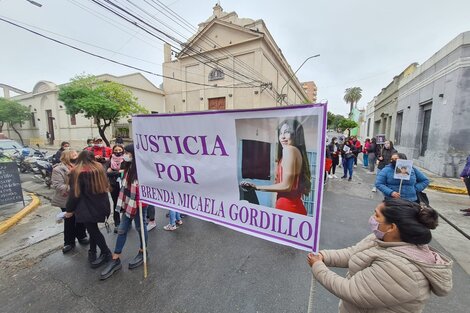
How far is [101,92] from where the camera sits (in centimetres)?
1554

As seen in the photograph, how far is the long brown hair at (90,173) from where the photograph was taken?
2.70m

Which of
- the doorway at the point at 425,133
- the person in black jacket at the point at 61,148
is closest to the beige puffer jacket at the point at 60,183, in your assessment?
the person in black jacket at the point at 61,148

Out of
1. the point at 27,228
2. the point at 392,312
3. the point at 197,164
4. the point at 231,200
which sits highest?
the point at 197,164

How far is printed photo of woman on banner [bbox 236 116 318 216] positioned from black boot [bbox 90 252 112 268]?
2.45 meters

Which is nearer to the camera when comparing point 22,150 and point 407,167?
point 407,167

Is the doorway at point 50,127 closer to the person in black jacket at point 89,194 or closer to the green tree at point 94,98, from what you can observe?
the green tree at point 94,98

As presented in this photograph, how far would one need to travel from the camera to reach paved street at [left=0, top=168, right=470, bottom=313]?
2.27m

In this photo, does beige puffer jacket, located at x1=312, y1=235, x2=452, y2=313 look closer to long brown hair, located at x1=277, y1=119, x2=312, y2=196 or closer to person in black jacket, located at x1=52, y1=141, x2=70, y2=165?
long brown hair, located at x1=277, y1=119, x2=312, y2=196

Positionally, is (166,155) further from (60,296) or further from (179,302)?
(60,296)

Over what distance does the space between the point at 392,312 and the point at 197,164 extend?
1775mm

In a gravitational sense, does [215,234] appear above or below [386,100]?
below

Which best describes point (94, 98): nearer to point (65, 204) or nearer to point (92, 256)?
point (65, 204)

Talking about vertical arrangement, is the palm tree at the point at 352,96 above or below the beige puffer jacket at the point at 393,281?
above

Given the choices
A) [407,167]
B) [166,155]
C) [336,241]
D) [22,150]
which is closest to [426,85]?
[407,167]
